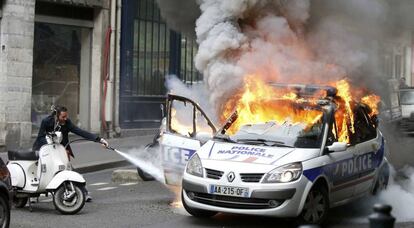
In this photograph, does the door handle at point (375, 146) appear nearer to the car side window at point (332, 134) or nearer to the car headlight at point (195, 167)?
the car side window at point (332, 134)

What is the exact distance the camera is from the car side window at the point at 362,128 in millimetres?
9148

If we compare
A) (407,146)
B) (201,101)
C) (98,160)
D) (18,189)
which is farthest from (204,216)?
(407,146)

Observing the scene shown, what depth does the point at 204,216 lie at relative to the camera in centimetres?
863

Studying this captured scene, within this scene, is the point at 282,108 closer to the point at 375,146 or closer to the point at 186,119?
the point at 375,146

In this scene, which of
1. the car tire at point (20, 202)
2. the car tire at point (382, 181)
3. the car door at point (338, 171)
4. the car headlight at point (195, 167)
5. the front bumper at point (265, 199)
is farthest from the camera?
the car tire at point (382, 181)

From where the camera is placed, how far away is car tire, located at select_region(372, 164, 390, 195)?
9.67m

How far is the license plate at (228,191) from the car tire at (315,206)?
0.72m

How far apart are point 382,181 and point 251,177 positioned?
2.92 meters

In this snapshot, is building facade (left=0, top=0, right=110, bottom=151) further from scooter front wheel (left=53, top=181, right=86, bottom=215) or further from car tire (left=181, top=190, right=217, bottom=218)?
car tire (left=181, top=190, right=217, bottom=218)

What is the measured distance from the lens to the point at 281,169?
7789mm

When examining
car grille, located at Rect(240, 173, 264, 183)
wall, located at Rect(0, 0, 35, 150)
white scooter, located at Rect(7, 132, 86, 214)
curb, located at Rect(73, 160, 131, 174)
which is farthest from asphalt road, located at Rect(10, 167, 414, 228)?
wall, located at Rect(0, 0, 35, 150)

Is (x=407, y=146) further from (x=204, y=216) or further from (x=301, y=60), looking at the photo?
(x=204, y=216)

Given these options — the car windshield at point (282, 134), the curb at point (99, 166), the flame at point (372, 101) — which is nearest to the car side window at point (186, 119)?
the car windshield at point (282, 134)

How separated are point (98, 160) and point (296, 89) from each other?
6.64 meters
